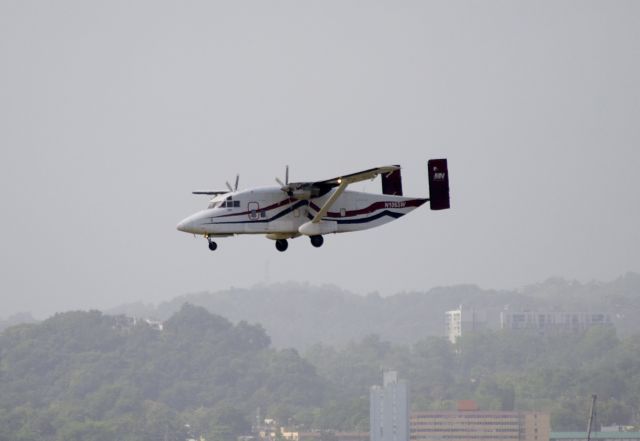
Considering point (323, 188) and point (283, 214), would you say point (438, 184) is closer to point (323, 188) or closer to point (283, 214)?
point (323, 188)

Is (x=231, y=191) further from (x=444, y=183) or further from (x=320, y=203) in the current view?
→ (x=444, y=183)

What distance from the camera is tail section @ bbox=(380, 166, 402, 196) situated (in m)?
77.9

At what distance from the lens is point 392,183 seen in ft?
256

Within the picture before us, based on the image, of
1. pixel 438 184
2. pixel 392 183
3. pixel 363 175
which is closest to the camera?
pixel 363 175

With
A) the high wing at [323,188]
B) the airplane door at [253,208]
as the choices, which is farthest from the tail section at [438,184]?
the airplane door at [253,208]

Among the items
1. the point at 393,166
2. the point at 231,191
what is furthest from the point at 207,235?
Result: the point at 393,166

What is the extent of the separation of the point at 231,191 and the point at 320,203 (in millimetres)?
4291

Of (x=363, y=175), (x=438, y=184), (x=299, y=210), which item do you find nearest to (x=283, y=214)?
(x=299, y=210)

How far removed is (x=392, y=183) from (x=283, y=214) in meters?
7.27

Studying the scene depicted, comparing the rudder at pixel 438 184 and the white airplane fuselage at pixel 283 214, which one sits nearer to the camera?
the white airplane fuselage at pixel 283 214

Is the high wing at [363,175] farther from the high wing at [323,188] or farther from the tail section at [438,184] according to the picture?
the tail section at [438,184]

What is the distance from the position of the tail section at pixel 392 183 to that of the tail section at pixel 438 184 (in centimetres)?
206

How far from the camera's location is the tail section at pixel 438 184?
250 feet

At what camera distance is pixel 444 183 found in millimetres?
76438
